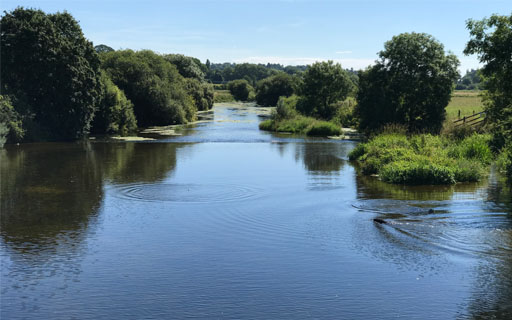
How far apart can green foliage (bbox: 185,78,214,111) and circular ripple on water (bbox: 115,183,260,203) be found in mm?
69116

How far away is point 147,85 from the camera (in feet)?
227

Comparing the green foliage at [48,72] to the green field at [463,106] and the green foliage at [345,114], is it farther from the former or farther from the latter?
the green field at [463,106]

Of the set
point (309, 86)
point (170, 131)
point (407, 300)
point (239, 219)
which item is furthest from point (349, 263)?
point (309, 86)

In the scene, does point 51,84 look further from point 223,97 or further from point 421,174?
point 223,97

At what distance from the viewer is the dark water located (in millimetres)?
12148

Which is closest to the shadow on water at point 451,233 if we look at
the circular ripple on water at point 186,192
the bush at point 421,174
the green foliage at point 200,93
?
the bush at point 421,174

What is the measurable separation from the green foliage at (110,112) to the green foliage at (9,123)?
34.4 ft

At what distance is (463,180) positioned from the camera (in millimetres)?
28188

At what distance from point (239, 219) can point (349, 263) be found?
19.4 ft

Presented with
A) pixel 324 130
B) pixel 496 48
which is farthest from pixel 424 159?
pixel 324 130

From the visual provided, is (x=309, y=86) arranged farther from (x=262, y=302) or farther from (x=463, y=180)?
(x=262, y=302)

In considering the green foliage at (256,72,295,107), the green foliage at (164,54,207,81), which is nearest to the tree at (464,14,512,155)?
the green foliage at (164,54,207,81)

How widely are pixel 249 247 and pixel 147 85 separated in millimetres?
55759

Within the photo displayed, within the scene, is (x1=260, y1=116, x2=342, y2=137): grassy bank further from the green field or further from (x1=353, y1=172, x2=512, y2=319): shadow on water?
(x1=353, y1=172, x2=512, y2=319): shadow on water
